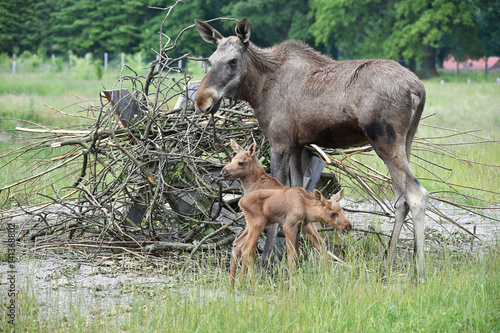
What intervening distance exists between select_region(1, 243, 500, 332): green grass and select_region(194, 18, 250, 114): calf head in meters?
1.62

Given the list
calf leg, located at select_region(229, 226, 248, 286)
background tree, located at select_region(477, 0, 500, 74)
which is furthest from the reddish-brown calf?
background tree, located at select_region(477, 0, 500, 74)

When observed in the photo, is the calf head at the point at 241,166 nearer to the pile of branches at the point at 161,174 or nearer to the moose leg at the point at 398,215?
the pile of branches at the point at 161,174

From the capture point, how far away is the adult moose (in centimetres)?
495

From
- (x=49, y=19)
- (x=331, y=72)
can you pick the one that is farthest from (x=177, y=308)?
(x=49, y=19)

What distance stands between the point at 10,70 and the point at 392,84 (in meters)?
38.2

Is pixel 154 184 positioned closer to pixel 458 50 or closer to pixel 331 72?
pixel 331 72

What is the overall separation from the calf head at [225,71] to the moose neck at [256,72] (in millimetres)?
67

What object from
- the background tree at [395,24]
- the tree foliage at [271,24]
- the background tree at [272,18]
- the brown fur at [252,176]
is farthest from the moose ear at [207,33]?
the background tree at [272,18]

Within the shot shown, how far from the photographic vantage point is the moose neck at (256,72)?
18.0 feet

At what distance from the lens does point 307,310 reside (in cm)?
426

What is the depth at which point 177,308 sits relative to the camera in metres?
4.35

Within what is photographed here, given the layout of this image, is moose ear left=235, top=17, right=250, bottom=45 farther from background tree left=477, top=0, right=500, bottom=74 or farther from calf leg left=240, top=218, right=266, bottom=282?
background tree left=477, top=0, right=500, bottom=74

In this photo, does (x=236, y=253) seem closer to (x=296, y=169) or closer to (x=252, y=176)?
(x=252, y=176)

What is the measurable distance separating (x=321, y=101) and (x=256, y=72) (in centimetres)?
74
